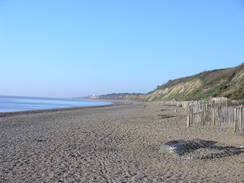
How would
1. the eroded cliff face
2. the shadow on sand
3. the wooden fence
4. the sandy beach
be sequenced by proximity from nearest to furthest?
1. the sandy beach
2. the shadow on sand
3. the wooden fence
4. the eroded cliff face

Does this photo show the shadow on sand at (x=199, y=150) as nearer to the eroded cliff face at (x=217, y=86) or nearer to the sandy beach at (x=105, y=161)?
the sandy beach at (x=105, y=161)

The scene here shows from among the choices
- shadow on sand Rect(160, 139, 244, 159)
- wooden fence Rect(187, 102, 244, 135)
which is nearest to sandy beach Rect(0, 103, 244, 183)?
shadow on sand Rect(160, 139, 244, 159)

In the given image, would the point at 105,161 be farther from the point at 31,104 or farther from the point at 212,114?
the point at 31,104

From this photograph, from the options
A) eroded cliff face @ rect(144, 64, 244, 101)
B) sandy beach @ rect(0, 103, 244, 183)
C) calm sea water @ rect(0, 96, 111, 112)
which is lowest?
sandy beach @ rect(0, 103, 244, 183)

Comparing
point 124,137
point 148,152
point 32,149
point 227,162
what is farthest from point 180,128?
point 32,149

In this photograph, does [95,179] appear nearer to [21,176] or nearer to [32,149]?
[21,176]

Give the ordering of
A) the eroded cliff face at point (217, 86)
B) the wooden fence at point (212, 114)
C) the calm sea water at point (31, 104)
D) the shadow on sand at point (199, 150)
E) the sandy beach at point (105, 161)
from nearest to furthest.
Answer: the sandy beach at point (105, 161) < the shadow on sand at point (199, 150) < the wooden fence at point (212, 114) < the eroded cliff face at point (217, 86) < the calm sea water at point (31, 104)

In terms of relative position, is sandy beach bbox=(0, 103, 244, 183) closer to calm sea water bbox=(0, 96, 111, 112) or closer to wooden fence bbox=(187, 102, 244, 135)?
wooden fence bbox=(187, 102, 244, 135)

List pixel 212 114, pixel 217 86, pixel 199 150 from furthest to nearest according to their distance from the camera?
pixel 217 86 < pixel 212 114 < pixel 199 150

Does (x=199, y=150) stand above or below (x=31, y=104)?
below

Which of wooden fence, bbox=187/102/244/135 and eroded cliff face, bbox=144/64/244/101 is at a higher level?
eroded cliff face, bbox=144/64/244/101

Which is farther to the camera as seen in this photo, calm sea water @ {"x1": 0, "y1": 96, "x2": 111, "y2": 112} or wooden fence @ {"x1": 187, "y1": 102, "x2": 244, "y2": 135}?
calm sea water @ {"x1": 0, "y1": 96, "x2": 111, "y2": 112}

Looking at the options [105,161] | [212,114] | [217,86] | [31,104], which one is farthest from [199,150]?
[31,104]

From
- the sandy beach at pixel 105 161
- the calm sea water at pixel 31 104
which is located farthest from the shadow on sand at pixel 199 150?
the calm sea water at pixel 31 104
